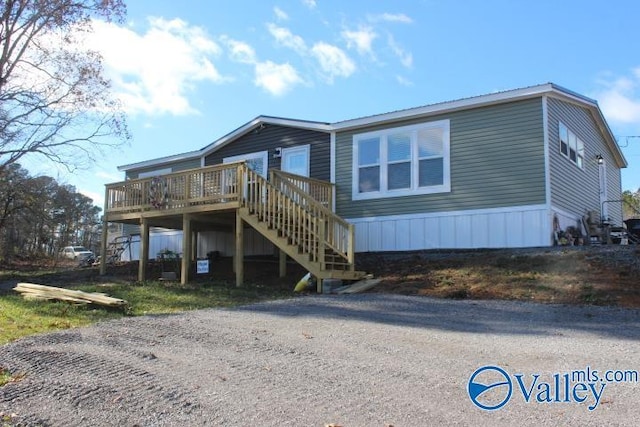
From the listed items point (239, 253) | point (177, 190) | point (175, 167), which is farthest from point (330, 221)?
point (175, 167)

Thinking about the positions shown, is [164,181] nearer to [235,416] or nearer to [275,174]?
[275,174]

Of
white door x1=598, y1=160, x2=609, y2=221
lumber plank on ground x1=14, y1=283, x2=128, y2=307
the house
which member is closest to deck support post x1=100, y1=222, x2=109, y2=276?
the house

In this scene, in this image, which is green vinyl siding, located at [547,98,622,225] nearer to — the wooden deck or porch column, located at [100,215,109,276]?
the wooden deck

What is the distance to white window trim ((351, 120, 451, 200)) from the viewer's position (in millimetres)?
13016

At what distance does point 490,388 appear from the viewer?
4465 mm

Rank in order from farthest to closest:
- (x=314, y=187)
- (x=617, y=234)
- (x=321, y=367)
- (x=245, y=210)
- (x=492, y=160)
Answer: (x=617, y=234), (x=314, y=187), (x=492, y=160), (x=245, y=210), (x=321, y=367)

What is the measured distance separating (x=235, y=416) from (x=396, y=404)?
1.16 meters

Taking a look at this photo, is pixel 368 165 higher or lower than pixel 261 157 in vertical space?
lower

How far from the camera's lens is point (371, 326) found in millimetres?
7172

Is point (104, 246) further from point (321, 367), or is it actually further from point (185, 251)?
point (321, 367)

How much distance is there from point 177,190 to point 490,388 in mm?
10512

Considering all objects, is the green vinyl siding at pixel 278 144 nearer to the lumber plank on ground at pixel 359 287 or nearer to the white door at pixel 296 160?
the white door at pixel 296 160

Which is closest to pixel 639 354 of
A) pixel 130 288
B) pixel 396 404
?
pixel 396 404

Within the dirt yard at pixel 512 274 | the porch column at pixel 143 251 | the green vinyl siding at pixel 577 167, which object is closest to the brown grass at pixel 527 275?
the dirt yard at pixel 512 274
